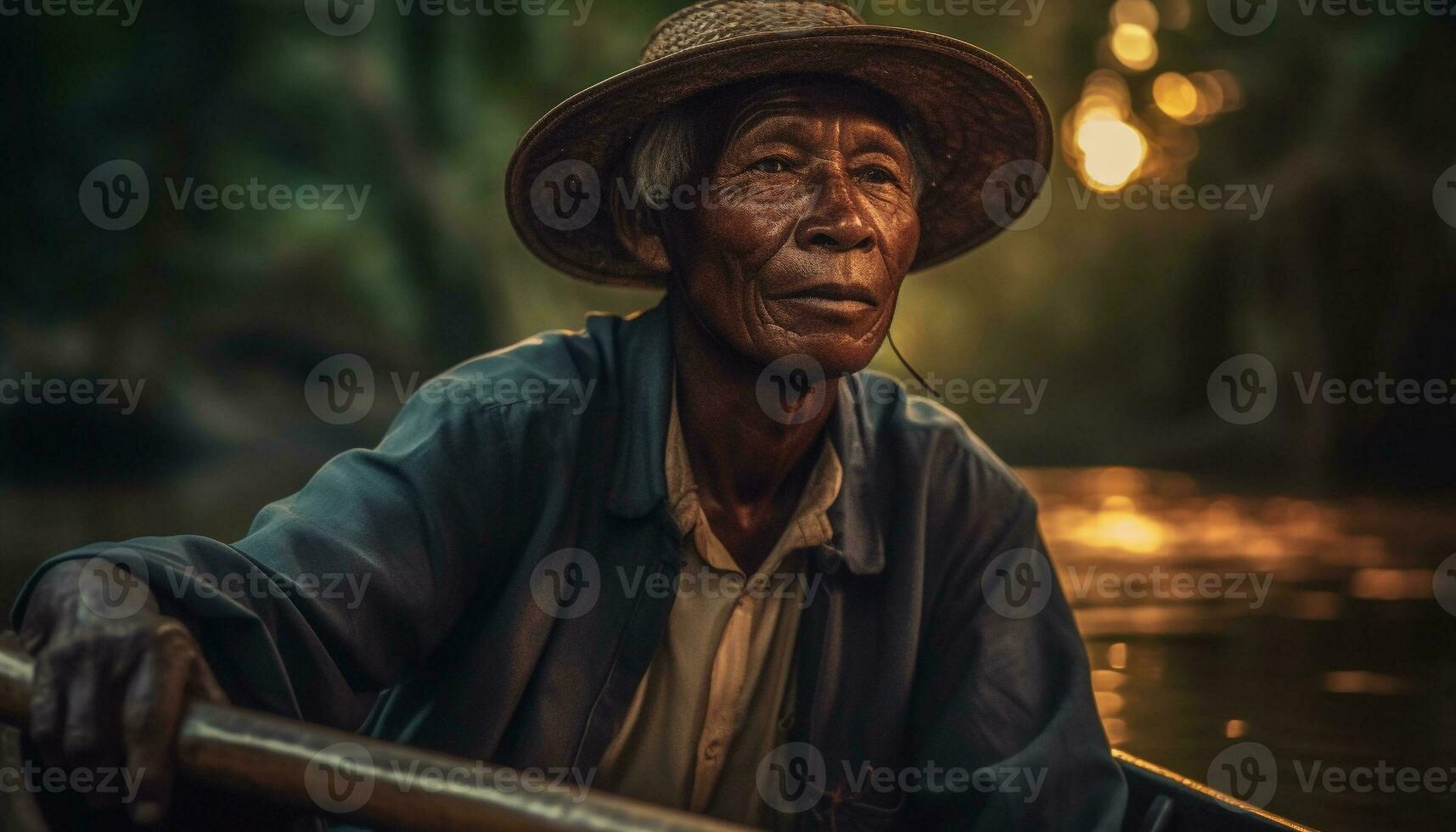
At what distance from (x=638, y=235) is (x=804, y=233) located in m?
0.37

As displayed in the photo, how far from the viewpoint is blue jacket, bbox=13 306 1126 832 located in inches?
66.6

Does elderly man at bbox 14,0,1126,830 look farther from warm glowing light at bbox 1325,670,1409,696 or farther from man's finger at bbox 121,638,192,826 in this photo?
warm glowing light at bbox 1325,670,1409,696

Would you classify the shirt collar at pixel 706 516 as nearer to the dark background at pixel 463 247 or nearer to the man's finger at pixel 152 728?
the man's finger at pixel 152 728

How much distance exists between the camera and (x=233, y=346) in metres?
9.96

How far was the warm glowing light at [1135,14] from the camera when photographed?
1095 cm

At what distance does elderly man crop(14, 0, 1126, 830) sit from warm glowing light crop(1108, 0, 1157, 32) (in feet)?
31.6

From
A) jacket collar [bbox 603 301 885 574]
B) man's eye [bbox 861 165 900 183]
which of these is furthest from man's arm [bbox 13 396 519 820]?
man's eye [bbox 861 165 900 183]

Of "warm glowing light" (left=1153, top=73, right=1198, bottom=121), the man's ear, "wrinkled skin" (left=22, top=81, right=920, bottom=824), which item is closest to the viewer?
"wrinkled skin" (left=22, top=81, right=920, bottom=824)

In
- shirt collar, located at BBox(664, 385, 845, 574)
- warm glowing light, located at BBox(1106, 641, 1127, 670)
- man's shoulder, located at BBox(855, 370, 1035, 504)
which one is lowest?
shirt collar, located at BBox(664, 385, 845, 574)

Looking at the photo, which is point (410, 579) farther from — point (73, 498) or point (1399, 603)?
point (73, 498)

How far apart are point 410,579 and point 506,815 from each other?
0.52 m

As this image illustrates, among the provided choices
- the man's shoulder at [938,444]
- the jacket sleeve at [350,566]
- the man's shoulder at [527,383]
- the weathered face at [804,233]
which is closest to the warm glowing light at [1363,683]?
the man's shoulder at [938,444]

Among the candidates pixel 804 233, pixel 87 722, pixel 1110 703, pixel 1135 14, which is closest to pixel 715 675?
pixel 804 233

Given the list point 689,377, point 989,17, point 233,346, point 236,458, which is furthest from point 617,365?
point 989,17
